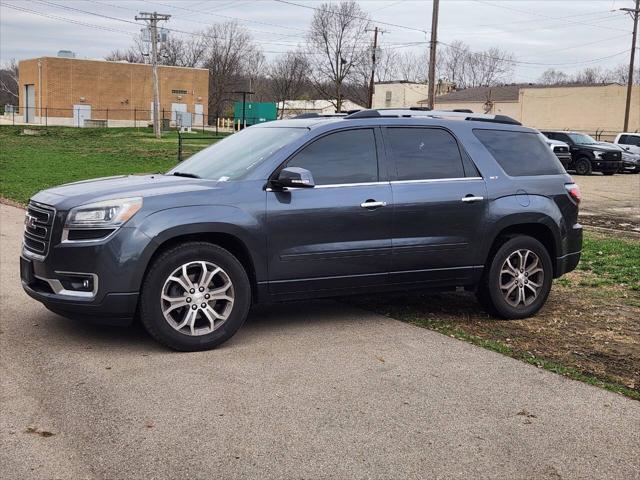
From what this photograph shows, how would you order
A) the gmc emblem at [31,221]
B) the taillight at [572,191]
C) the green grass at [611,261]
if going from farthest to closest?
the green grass at [611,261] < the taillight at [572,191] < the gmc emblem at [31,221]

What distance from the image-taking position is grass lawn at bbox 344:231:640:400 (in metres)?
5.42

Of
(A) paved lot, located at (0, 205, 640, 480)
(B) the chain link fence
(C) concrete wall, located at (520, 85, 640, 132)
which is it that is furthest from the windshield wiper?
(C) concrete wall, located at (520, 85, 640, 132)

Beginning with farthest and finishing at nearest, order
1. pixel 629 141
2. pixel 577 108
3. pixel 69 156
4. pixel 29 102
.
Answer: pixel 29 102 → pixel 577 108 → pixel 629 141 → pixel 69 156

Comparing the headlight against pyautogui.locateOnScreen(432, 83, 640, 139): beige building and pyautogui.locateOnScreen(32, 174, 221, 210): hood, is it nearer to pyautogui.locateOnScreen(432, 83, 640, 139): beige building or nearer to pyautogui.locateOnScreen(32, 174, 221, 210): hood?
pyautogui.locateOnScreen(32, 174, 221, 210): hood

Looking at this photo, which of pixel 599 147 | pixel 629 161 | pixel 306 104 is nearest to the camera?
pixel 599 147

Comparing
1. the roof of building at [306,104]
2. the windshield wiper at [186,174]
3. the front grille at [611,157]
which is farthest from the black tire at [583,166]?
the roof of building at [306,104]

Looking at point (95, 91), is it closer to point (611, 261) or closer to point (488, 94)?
point (488, 94)

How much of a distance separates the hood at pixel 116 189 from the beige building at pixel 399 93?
265 feet

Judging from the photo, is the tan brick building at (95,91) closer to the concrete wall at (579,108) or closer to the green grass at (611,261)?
the concrete wall at (579,108)

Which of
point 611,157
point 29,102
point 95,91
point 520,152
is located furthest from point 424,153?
point 29,102

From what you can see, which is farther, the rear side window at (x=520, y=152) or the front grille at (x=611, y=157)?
the front grille at (x=611, y=157)

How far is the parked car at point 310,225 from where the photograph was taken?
536 cm

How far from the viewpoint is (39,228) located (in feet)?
18.5

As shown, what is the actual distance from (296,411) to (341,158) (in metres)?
2.42
